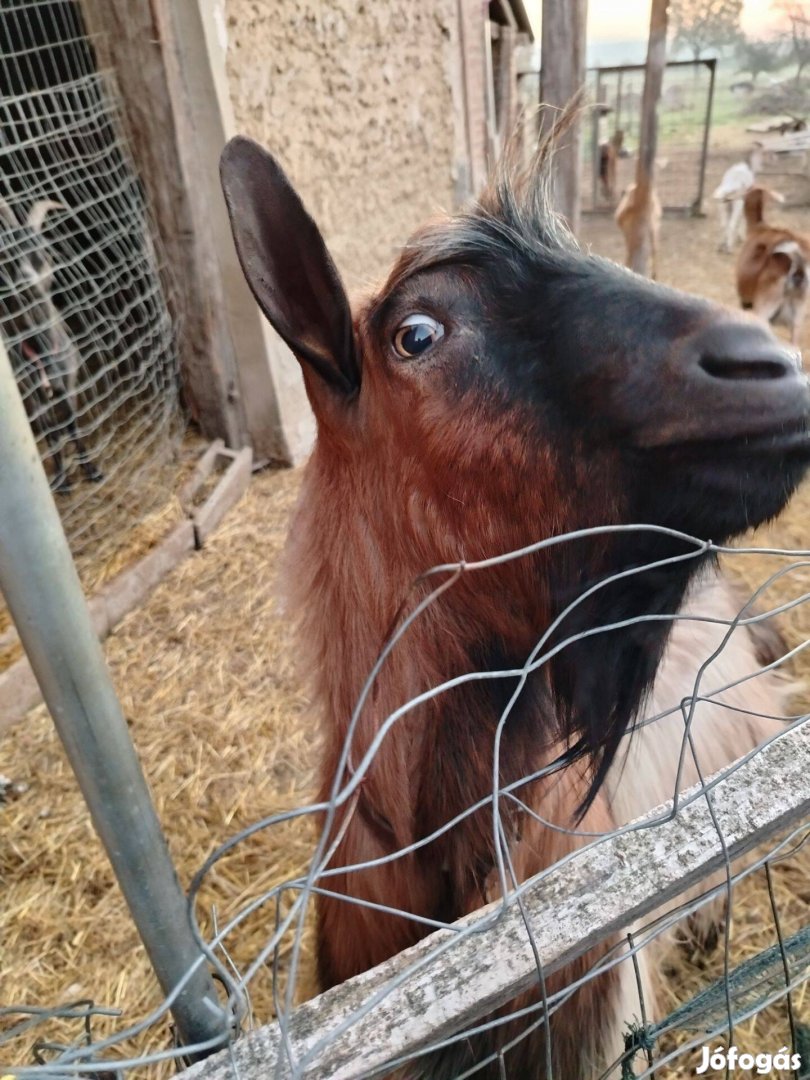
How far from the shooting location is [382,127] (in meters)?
5.95

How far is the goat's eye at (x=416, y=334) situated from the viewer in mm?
1506

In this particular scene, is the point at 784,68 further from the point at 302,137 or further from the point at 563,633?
the point at 563,633

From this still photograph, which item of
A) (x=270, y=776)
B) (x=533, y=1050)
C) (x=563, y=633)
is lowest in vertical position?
(x=270, y=776)

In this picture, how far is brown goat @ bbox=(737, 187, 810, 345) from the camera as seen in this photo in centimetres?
781

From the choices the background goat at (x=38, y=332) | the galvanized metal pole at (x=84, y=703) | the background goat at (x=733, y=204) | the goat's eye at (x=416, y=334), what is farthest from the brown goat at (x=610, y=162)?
the galvanized metal pole at (x=84, y=703)

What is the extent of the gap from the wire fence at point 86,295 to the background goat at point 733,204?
9589mm

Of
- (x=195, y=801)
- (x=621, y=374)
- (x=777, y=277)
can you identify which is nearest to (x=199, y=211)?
(x=195, y=801)

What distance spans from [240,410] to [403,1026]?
15.3 ft

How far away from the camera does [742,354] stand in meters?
1.18

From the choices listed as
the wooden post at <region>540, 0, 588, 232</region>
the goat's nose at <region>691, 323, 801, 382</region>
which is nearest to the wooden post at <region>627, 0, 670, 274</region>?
the wooden post at <region>540, 0, 588, 232</region>

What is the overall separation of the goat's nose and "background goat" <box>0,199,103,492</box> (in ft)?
11.3

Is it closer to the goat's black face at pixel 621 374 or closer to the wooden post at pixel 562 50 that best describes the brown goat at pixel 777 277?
the wooden post at pixel 562 50

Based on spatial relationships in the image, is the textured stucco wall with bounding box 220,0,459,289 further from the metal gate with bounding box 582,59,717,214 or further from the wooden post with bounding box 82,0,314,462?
the metal gate with bounding box 582,59,717,214

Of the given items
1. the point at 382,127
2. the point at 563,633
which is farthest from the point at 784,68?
the point at 563,633
